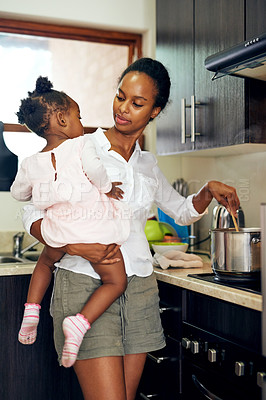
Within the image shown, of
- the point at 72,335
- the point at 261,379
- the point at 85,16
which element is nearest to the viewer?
the point at 261,379

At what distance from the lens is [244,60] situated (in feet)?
5.51

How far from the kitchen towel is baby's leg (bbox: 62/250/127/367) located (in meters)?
0.43

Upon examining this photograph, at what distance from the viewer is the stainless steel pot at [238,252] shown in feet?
5.32

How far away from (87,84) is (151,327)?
165cm

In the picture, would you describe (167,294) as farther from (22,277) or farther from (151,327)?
(22,277)

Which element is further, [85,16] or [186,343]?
[85,16]

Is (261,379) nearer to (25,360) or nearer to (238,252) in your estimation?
(238,252)

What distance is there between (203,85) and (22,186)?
968 millimetres

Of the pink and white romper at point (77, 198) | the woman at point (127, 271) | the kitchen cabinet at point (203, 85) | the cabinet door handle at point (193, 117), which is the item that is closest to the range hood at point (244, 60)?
the kitchen cabinet at point (203, 85)

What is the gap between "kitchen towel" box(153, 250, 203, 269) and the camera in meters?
2.07

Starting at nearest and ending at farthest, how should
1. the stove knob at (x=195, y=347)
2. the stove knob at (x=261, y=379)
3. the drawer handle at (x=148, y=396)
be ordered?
the stove knob at (x=261, y=379) → the stove knob at (x=195, y=347) → the drawer handle at (x=148, y=396)

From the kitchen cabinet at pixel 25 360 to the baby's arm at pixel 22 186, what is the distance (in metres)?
0.47

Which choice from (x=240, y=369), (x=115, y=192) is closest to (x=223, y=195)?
(x=115, y=192)

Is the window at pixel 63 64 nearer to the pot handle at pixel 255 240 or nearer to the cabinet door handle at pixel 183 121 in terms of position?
the cabinet door handle at pixel 183 121
